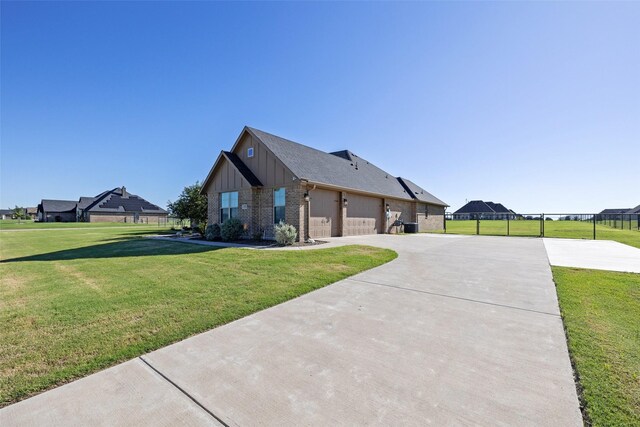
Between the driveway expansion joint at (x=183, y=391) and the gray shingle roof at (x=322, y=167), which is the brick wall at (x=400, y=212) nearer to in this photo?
the gray shingle roof at (x=322, y=167)

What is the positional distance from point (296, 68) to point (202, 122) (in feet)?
28.3

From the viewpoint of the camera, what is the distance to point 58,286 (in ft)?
18.1

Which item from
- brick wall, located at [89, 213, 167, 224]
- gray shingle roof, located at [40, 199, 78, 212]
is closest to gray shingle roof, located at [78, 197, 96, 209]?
gray shingle roof, located at [40, 199, 78, 212]

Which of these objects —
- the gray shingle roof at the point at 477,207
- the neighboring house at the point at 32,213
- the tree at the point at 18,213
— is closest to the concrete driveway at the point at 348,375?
the tree at the point at 18,213

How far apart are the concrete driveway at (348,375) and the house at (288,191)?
948 cm

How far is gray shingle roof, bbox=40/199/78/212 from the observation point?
57.0 m

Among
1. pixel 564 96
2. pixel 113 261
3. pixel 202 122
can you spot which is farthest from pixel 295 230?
pixel 564 96

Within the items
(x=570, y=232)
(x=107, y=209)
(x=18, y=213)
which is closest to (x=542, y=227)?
(x=570, y=232)

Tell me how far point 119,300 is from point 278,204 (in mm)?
9775

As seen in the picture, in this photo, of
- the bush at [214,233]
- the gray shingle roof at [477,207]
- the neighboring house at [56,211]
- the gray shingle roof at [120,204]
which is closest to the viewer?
the bush at [214,233]

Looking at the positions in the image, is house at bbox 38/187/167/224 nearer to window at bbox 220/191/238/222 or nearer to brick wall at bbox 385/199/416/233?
window at bbox 220/191/238/222

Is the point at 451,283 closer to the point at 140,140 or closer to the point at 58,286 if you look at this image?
the point at 58,286

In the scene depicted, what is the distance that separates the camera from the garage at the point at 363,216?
16688 millimetres

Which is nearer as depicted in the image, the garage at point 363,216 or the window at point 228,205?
the window at point 228,205
